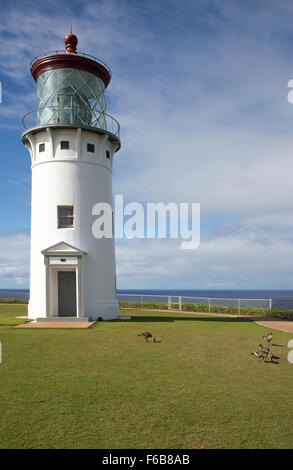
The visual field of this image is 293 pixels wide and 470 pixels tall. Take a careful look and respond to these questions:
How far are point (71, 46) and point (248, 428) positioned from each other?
65.6ft

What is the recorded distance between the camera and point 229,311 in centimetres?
2591

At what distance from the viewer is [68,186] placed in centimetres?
1986

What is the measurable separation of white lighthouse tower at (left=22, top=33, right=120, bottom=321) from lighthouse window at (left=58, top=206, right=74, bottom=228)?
50mm

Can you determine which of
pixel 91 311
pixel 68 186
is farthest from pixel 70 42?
pixel 91 311

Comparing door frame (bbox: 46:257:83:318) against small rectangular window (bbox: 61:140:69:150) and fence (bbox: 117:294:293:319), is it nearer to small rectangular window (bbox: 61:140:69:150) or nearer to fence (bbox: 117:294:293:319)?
small rectangular window (bbox: 61:140:69:150)

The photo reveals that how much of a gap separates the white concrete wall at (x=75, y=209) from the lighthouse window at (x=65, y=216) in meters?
0.21

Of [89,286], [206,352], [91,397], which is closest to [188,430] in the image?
[91,397]

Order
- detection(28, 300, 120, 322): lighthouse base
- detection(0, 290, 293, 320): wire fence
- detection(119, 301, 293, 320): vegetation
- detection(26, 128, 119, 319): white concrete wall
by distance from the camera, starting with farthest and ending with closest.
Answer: detection(0, 290, 293, 320): wire fence
detection(119, 301, 293, 320): vegetation
detection(26, 128, 119, 319): white concrete wall
detection(28, 300, 120, 322): lighthouse base

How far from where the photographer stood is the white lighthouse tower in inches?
770

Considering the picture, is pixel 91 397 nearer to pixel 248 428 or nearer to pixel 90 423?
pixel 90 423

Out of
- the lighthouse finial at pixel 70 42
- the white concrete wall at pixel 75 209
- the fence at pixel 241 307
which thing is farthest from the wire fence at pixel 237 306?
the lighthouse finial at pixel 70 42

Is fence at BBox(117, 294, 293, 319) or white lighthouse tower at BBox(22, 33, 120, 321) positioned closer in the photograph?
white lighthouse tower at BBox(22, 33, 120, 321)

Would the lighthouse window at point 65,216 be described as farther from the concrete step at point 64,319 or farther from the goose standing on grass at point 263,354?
the goose standing on grass at point 263,354

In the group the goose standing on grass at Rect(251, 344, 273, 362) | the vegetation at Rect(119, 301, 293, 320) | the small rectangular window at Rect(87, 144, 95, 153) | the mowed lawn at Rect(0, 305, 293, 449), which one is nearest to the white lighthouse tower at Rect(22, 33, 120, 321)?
the small rectangular window at Rect(87, 144, 95, 153)
